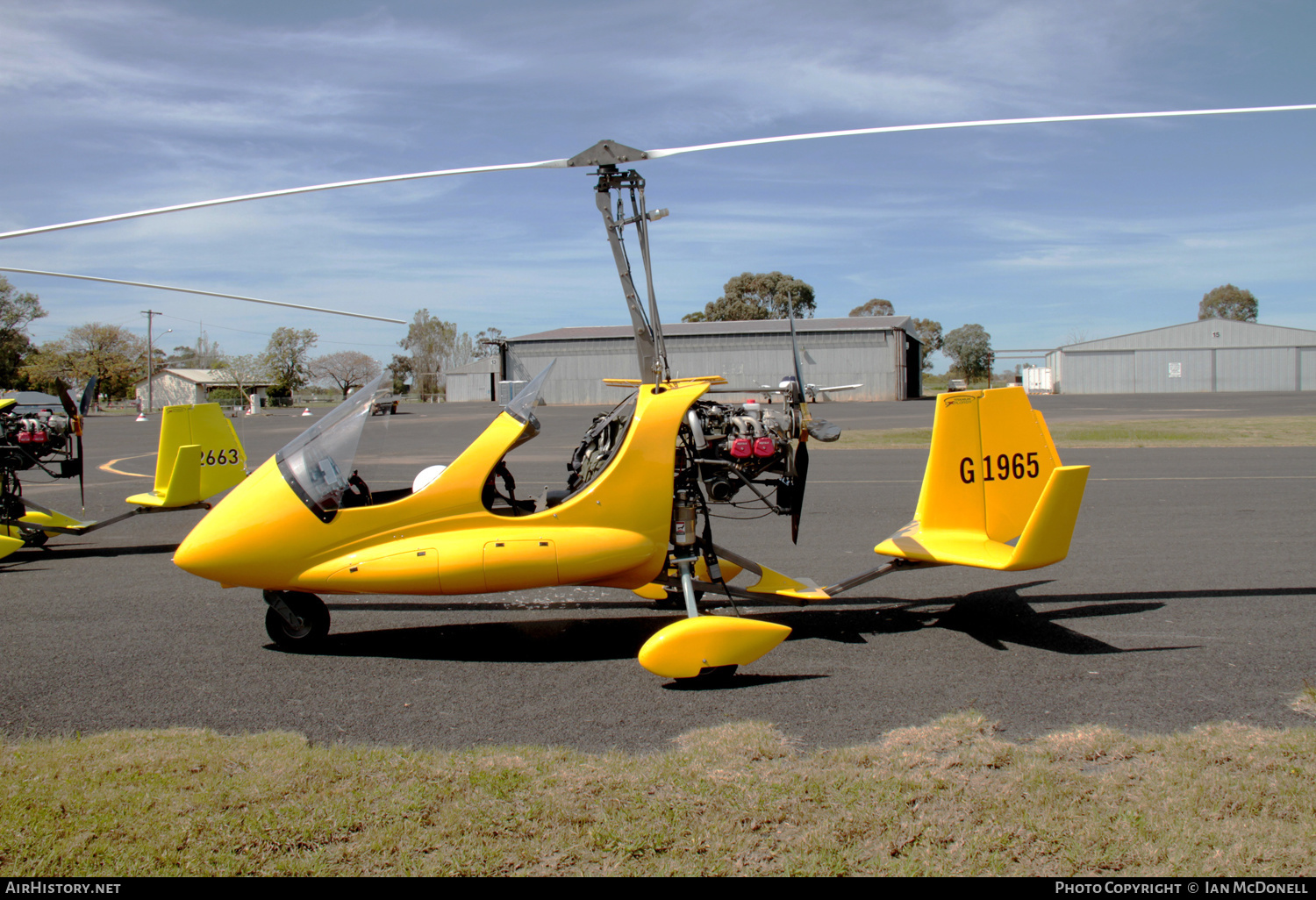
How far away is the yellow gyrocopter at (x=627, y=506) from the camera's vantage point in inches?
211

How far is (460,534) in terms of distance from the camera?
548 cm

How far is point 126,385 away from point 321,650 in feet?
332

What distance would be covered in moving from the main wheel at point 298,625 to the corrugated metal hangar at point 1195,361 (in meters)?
77.3

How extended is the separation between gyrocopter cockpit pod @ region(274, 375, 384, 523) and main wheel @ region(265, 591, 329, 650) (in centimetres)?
71

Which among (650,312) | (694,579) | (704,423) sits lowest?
(694,579)

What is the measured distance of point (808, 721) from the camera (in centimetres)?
430

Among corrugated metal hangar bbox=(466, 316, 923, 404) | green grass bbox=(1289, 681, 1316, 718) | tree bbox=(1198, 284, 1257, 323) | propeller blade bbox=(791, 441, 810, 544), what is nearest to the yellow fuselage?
propeller blade bbox=(791, 441, 810, 544)

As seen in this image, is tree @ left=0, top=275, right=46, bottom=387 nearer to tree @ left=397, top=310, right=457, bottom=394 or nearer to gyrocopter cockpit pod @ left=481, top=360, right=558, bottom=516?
tree @ left=397, top=310, right=457, bottom=394

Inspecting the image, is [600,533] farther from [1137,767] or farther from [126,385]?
[126,385]

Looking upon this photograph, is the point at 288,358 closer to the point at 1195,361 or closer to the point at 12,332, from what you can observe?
the point at 12,332

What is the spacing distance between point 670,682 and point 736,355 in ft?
200

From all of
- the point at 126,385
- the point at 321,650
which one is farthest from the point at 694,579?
the point at 126,385

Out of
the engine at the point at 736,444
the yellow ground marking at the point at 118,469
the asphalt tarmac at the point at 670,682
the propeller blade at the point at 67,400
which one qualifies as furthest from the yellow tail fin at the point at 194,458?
the yellow ground marking at the point at 118,469

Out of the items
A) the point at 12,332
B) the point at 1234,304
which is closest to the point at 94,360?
the point at 12,332
